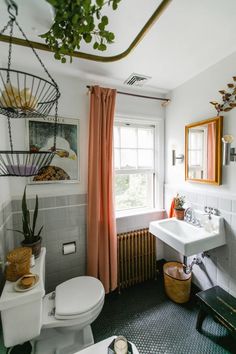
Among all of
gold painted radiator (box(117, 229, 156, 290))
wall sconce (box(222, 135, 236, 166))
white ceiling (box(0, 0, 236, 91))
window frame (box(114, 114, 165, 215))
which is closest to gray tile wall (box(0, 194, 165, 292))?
gold painted radiator (box(117, 229, 156, 290))

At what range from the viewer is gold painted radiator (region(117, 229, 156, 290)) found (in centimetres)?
200

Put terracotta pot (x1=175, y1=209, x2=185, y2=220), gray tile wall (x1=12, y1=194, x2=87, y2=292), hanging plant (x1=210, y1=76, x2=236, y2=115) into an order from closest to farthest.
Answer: hanging plant (x1=210, y1=76, x2=236, y2=115) → gray tile wall (x1=12, y1=194, x2=87, y2=292) → terracotta pot (x1=175, y1=209, x2=185, y2=220)

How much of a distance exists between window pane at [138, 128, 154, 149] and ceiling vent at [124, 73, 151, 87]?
0.53 metres

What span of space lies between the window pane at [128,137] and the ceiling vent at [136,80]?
19.3 inches

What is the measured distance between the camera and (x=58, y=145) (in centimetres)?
175

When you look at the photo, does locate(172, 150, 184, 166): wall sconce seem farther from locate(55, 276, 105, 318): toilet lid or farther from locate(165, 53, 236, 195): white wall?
locate(55, 276, 105, 318): toilet lid

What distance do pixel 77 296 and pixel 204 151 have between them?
171 cm

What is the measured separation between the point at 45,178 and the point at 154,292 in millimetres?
1700

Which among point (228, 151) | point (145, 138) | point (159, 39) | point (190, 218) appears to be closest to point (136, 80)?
point (159, 39)

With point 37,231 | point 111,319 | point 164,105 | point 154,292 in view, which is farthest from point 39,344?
point 164,105

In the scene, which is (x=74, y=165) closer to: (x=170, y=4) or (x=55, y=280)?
(x=55, y=280)

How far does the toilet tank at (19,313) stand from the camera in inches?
40.2

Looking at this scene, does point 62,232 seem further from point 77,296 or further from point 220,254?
point 220,254

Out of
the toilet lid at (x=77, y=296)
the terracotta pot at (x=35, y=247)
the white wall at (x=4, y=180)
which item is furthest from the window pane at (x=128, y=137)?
the toilet lid at (x=77, y=296)
